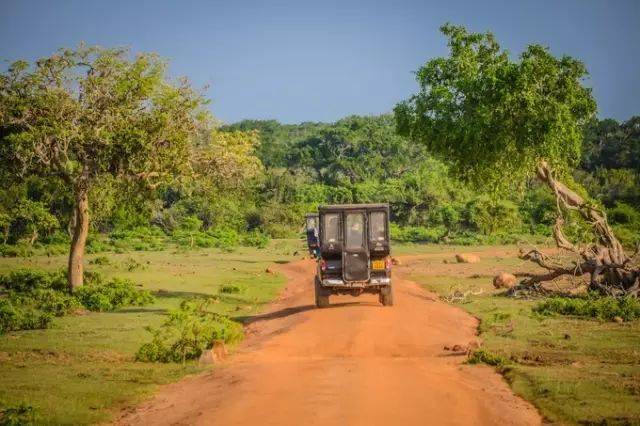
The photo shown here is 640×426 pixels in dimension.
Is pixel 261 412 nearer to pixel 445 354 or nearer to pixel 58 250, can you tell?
pixel 445 354

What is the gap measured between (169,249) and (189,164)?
31.3 m

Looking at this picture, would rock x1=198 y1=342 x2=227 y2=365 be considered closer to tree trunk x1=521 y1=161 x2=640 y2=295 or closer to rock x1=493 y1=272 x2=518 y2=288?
tree trunk x1=521 y1=161 x2=640 y2=295

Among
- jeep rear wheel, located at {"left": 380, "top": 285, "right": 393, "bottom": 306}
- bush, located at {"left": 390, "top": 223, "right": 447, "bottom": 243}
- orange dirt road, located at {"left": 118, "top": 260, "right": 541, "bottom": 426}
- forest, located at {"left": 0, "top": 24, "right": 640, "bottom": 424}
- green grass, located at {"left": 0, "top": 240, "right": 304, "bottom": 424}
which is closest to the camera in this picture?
orange dirt road, located at {"left": 118, "top": 260, "right": 541, "bottom": 426}

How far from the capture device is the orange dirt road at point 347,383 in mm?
10609

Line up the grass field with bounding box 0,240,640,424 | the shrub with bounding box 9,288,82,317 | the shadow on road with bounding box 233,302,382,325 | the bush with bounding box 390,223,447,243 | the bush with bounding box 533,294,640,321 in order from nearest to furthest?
the grass field with bounding box 0,240,640,424 < the bush with bounding box 533,294,640,321 < the shadow on road with bounding box 233,302,382,325 < the shrub with bounding box 9,288,82,317 < the bush with bounding box 390,223,447,243

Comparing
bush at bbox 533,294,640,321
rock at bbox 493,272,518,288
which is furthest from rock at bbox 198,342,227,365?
rock at bbox 493,272,518,288

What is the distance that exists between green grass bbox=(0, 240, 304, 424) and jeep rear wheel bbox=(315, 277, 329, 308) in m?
2.81

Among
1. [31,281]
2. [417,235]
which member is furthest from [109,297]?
[417,235]

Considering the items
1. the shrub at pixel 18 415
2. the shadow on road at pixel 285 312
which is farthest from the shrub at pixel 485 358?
→ the shadow on road at pixel 285 312

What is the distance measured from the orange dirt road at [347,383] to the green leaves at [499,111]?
7811 millimetres

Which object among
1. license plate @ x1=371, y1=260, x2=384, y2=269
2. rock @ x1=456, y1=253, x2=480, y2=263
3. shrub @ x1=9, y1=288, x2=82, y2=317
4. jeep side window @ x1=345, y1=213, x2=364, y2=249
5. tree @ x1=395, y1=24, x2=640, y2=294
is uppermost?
tree @ x1=395, y1=24, x2=640, y2=294

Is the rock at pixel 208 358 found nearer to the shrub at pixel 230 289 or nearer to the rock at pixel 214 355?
the rock at pixel 214 355

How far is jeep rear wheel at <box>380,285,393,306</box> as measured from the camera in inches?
900

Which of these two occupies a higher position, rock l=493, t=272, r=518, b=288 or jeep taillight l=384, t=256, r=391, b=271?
jeep taillight l=384, t=256, r=391, b=271
